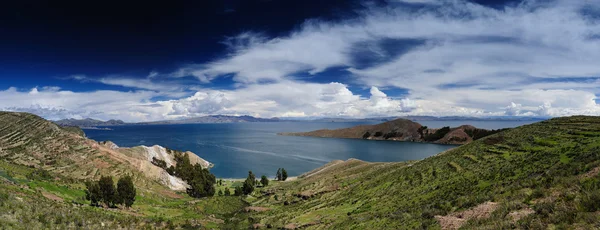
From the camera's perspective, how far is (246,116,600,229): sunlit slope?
1633 cm

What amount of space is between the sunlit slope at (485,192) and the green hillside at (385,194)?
0.36 feet

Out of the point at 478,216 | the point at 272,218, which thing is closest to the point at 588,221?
the point at 478,216

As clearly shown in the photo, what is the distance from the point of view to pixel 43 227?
19375mm

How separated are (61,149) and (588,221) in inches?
3594

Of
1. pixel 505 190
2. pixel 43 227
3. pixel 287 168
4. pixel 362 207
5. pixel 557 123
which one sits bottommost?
pixel 287 168

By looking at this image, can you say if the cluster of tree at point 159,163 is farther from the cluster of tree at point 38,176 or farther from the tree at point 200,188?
the cluster of tree at point 38,176

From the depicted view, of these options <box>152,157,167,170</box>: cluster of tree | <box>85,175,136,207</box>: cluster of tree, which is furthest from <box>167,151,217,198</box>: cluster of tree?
<box>85,175,136,207</box>: cluster of tree

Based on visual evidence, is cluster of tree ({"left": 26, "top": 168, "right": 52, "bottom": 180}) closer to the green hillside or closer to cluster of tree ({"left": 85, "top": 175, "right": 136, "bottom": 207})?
the green hillside

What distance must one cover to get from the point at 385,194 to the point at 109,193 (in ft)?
133

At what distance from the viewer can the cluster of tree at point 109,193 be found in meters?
41.0

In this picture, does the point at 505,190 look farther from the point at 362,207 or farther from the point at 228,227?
the point at 228,227

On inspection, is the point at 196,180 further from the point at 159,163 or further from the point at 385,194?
the point at 385,194

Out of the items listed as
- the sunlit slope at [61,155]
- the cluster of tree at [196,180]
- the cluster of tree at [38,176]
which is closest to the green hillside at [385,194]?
the sunlit slope at [61,155]

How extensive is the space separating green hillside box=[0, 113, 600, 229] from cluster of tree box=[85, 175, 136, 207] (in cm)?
237
